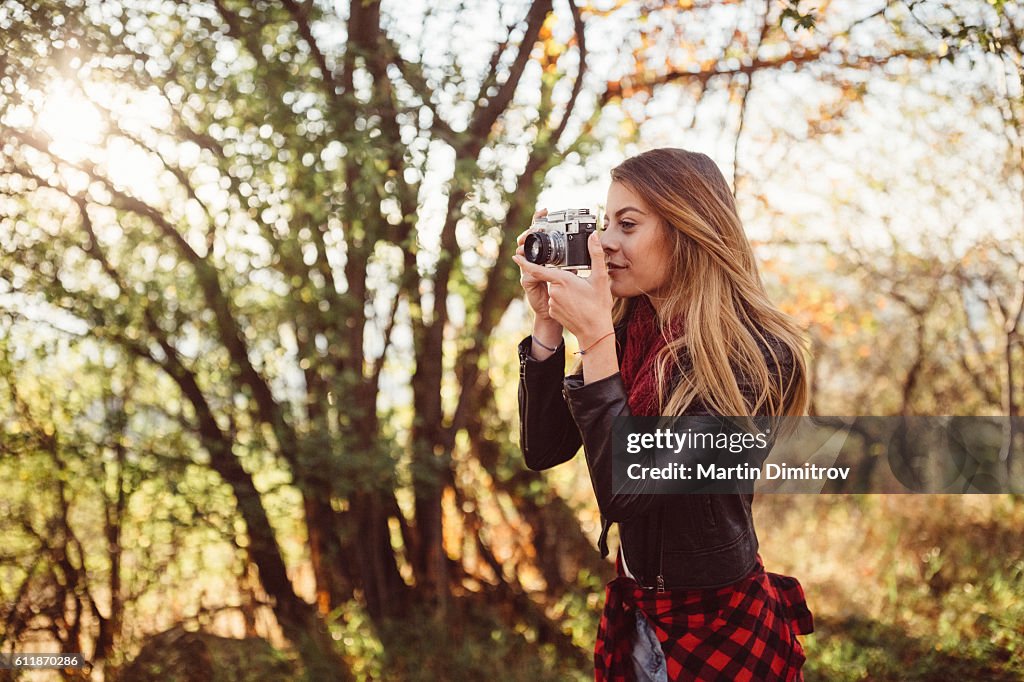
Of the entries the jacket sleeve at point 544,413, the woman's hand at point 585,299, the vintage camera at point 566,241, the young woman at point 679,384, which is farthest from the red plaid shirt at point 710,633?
the vintage camera at point 566,241

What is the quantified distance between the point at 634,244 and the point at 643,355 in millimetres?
211

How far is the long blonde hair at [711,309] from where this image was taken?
1387 millimetres

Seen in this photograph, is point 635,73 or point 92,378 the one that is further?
point 635,73

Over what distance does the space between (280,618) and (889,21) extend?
3.63m

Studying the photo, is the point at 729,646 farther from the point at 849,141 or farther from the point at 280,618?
the point at 849,141

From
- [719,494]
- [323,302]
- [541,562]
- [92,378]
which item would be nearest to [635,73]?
[323,302]

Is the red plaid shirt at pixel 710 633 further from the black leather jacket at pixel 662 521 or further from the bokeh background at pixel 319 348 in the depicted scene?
the bokeh background at pixel 319 348

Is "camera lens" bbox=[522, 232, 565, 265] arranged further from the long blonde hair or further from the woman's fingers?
the long blonde hair

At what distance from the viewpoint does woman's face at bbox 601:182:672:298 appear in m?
1.54

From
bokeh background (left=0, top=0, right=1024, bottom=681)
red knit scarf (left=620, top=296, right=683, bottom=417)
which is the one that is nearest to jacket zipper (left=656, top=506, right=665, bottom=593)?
red knit scarf (left=620, top=296, right=683, bottom=417)

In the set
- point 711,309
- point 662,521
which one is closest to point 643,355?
point 711,309

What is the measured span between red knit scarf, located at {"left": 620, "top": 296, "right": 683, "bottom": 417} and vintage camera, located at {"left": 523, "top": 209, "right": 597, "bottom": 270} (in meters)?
0.19

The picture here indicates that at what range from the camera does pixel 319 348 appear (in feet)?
11.0

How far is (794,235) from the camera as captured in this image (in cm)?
488
